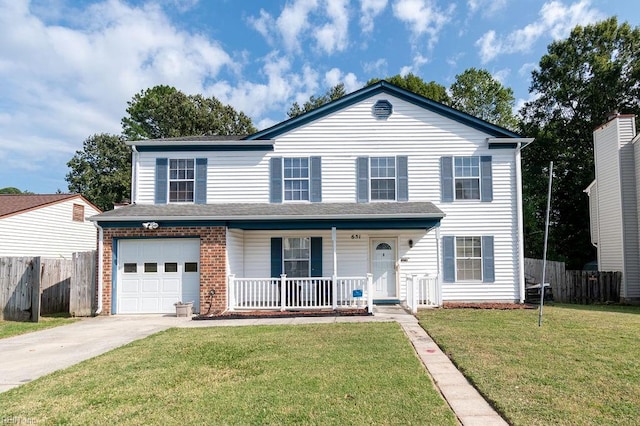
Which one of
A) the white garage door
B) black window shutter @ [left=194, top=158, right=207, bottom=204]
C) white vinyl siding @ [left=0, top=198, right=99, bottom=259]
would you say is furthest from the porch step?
white vinyl siding @ [left=0, top=198, right=99, bottom=259]

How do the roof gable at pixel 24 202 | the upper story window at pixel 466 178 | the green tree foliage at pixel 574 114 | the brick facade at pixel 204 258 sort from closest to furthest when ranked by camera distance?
the brick facade at pixel 204 258 → the upper story window at pixel 466 178 → the roof gable at pixel 24 202 → the green tree foliage at pixel 574 114

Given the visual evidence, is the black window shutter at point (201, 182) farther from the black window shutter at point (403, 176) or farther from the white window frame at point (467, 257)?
the white window frame at point (467, 257)

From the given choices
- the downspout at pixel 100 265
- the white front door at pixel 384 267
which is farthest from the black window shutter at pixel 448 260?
the downspout at pixel 100 265

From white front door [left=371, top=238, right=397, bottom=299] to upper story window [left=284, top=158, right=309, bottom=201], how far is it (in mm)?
2963

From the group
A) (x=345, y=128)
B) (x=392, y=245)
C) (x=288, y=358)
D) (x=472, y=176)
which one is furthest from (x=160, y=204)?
(x=472, y=176)

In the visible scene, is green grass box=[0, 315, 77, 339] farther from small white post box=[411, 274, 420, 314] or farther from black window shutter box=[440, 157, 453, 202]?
black window shutter box=[440, 157, 453, 202]

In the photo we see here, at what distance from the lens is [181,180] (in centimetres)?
1377

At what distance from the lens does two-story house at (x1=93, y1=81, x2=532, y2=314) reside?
43.4 feet

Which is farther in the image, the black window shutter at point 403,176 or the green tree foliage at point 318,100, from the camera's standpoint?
the green tree foliage at point 318,100

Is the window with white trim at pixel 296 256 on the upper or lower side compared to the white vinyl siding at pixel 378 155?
lower

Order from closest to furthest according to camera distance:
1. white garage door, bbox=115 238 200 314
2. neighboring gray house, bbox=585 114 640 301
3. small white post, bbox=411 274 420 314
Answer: small white post, bbox=411 274 420 314, white garage door, bbox=115 238 200 314, neighboring gray house, bbox=585 114 640 301

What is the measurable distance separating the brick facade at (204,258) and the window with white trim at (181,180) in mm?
2085

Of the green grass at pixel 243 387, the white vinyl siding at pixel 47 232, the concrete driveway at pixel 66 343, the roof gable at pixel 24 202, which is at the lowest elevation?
the concrete driveway at pixel 66 343

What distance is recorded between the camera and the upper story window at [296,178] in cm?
1371
